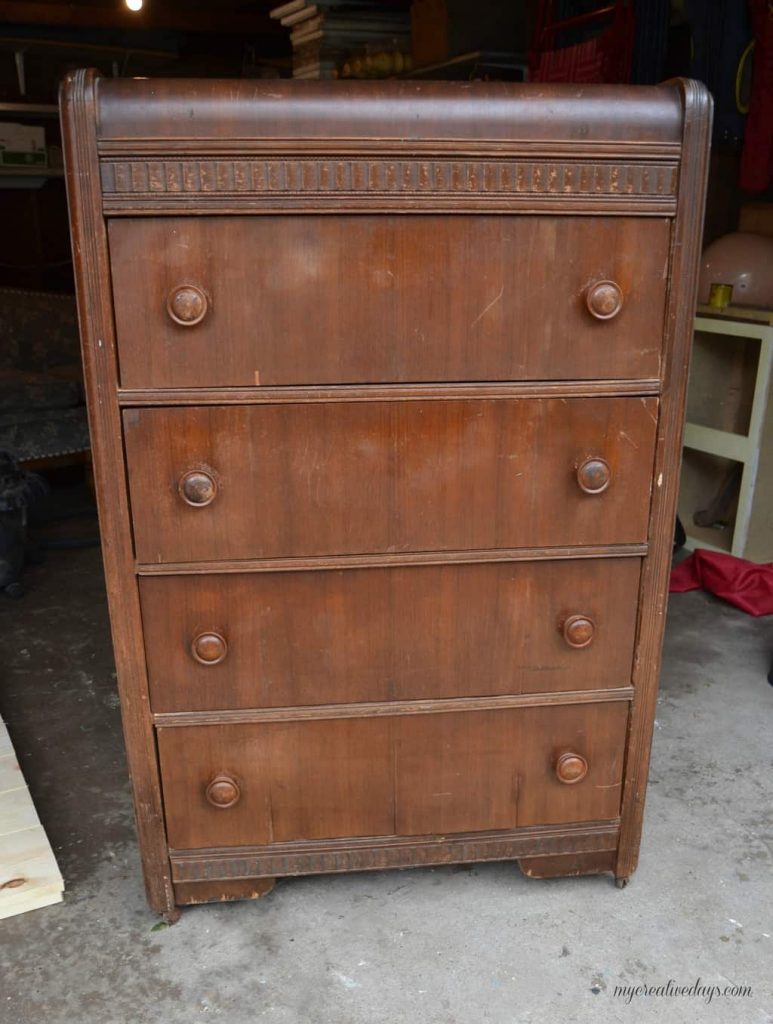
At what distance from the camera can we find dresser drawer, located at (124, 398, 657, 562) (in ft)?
4.73

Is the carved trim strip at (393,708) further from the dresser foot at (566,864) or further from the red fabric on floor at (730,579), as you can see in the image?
the red fabric on floor at (730,579)

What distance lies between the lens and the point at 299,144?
132cm

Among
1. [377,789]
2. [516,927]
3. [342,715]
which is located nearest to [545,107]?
[342,715]

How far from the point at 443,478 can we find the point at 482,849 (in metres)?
0.74

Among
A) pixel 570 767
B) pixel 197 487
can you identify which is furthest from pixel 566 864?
pixel 197 487

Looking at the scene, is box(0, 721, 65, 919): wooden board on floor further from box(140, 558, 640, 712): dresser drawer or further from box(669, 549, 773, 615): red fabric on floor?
box(669, 549, 773, 615): red fabric on floor

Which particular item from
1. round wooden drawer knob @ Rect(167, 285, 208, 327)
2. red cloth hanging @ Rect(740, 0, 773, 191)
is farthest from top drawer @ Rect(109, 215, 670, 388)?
red cloth hanging @ Rect(740, 0, 773, 191)

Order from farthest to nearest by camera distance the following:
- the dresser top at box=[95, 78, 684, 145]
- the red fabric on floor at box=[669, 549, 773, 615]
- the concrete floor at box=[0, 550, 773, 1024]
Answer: the red fabric on floor at box=[669, 549, 773, 615] → the concrete floor at box=[0, 550, 773, 1024] → the dresser top at box=[95, 78, 684, 145]

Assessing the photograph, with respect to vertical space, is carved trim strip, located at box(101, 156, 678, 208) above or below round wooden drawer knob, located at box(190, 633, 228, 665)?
above

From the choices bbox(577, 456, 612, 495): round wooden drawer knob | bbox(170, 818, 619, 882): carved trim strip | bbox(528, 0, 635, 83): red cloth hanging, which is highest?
bbox(528, 0, 635, 83): red cloth hanging

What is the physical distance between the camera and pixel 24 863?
176 cm

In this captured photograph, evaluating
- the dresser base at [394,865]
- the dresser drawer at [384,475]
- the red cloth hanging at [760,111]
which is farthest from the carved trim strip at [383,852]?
the red cloth hanging at [760,111]

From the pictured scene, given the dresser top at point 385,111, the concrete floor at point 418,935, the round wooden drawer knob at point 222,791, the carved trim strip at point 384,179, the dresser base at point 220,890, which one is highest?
the dresser top at point 385,111

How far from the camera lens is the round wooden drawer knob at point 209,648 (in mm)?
1533
